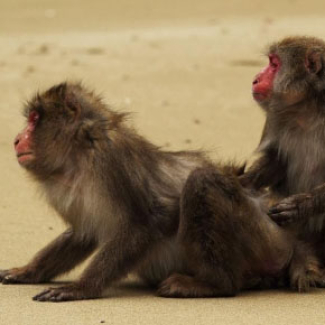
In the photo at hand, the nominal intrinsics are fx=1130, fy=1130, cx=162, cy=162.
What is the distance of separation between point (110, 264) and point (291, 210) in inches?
47.8

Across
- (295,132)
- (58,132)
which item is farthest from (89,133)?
(295,132)

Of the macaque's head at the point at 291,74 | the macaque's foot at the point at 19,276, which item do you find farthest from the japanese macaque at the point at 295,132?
the macaque's foot at the point at 19,276

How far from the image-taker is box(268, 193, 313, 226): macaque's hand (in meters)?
7.24

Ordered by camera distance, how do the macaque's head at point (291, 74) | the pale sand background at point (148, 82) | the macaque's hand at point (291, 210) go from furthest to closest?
the macaque's head at point (291, 74) < the macaque's hand at point (291, 210) < the pale sand background at point (148, 82)

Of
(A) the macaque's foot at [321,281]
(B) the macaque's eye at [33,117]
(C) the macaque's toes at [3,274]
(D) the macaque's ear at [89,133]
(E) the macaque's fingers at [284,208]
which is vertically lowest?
(A) the macaque's foot at [321,281]

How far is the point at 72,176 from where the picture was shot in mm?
7320

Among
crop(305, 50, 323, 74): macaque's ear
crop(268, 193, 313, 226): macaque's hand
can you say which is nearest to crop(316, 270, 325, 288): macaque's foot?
crop(268, 193, 313, 226): macaque's hand

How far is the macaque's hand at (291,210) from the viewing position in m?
7.24

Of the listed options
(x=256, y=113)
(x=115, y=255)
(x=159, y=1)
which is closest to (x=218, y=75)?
(x=256, y=113)

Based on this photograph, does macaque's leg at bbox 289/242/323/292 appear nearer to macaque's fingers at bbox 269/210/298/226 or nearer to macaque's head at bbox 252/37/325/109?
macaque's fingers at bbox 269/210/298/226

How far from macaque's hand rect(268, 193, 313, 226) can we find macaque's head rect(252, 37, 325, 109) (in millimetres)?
732

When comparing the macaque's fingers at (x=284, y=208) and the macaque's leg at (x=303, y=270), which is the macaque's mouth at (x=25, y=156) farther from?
the macaque's leg at (x=303, y=270)

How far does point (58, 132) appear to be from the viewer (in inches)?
291

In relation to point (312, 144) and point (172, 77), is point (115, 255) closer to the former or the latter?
point (312, 144)
